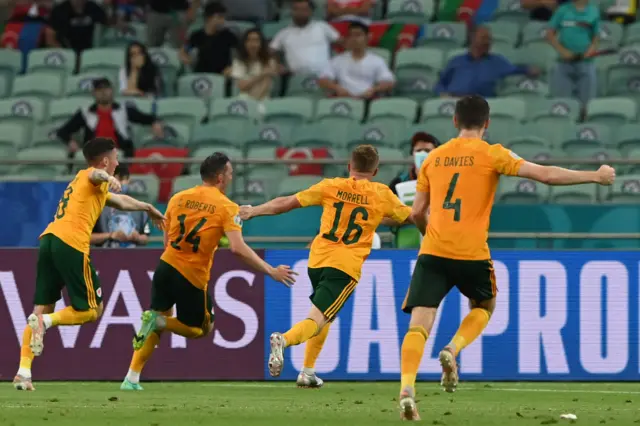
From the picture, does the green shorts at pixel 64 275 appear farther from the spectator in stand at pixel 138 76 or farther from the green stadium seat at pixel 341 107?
the spectator in stand at pixel 138 76

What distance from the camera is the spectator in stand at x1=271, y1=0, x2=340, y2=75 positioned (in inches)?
740

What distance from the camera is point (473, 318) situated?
910 cm

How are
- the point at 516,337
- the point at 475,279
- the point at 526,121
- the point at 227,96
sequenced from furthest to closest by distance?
the point at 227,96 < the point at 526,121 < the point at 516,337 < the point at 475,279

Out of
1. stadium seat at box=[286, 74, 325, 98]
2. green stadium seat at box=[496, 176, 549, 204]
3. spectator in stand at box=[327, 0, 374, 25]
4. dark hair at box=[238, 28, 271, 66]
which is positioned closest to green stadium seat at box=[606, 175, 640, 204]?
green stadium seat at box=[496, 176, 549, 204]

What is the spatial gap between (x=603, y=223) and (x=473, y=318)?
522 centimetres

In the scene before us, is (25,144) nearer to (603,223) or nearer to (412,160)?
(412,160)

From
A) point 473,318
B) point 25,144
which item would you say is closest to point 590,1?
point 25,144

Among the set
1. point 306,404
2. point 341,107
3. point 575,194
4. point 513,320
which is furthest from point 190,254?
point 341,107

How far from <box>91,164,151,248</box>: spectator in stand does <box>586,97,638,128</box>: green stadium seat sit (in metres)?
5.93

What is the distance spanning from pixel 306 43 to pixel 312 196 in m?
7.77

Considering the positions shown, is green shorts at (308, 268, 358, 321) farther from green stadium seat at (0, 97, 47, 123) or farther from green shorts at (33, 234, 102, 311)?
green stadium seat at (0, 97, 47, 123)

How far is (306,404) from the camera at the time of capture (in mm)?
10203

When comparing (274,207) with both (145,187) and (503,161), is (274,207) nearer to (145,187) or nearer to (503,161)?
(503,161)

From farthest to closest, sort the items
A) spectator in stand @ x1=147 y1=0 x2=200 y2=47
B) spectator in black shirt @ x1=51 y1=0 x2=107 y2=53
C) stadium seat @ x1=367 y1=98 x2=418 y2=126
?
spectator in stand @ x1=147 y1=0 x2=200 y2=47
spectator in black shirt @ x1=51 y1=0 x2=107 y2=53
stadium seat @ x1=367 y1=98 x2=418 y2=126
